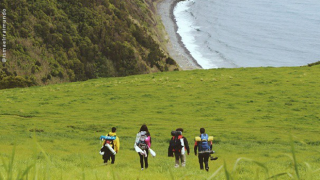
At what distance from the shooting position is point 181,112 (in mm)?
47406

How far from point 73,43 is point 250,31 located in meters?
69.9

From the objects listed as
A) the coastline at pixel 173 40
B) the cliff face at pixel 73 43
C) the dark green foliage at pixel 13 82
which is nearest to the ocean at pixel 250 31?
the coastline at pixel 173 40

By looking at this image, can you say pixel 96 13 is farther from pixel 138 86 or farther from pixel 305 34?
pixel 305 34

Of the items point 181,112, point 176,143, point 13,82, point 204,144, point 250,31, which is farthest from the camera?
point 250,31

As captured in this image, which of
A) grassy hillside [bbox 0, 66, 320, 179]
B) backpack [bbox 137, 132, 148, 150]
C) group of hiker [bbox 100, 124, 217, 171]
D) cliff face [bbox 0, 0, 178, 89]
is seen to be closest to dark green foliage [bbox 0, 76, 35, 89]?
cliff face [bbox 0, 0, 178, 89]

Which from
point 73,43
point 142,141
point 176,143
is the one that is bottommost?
point 176,143

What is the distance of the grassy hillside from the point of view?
31984 mm

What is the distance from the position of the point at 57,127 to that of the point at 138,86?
2118 cm

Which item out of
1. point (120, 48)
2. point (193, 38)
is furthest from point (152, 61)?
point (193, 38)

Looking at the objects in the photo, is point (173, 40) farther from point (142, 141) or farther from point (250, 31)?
point (142, 141)

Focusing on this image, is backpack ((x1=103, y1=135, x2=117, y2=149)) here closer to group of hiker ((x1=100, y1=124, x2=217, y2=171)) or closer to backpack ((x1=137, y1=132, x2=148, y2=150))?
group of hiker ((x1=100, y1=124, x2=217, y2=171))

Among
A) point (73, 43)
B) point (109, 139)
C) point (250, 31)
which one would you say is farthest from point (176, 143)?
point (250, 31)

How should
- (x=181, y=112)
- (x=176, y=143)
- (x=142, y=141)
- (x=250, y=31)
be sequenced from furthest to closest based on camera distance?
(x=250, y=31) < (x=181, y=112) < (x=176, y=143) < (x=142, y=141)

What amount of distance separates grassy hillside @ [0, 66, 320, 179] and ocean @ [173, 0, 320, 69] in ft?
146
